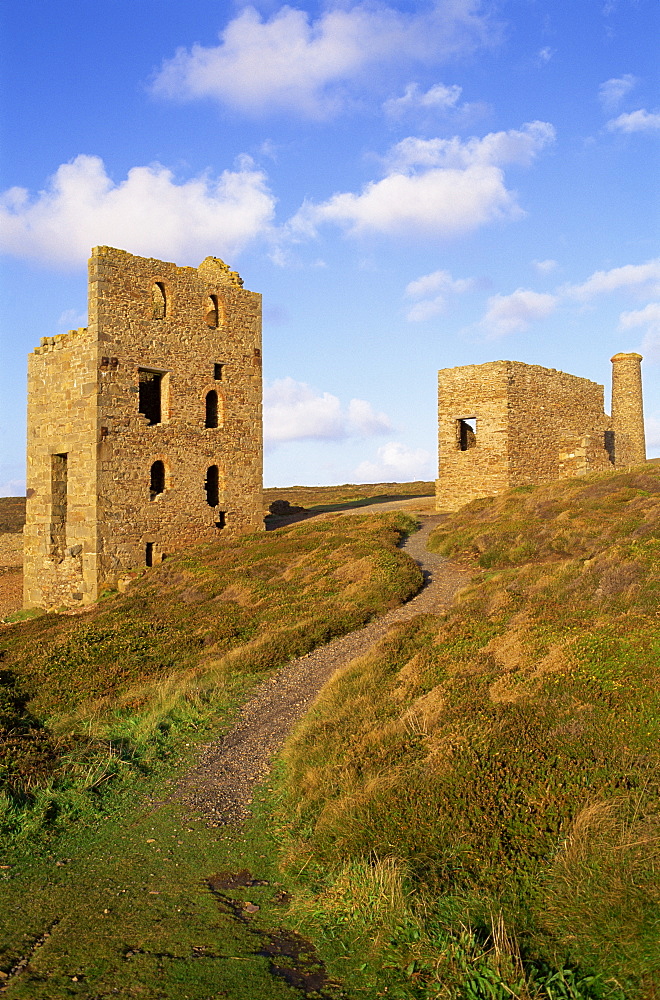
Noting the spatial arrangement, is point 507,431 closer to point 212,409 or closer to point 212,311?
point 212,409

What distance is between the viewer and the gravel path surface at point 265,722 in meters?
8.70

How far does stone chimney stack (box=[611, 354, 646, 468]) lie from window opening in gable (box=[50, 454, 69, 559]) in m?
27.4

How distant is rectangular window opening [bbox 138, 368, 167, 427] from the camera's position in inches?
1043

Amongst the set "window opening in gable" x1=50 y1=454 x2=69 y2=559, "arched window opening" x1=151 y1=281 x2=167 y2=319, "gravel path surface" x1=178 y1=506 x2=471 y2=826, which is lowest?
"gravel path surface" x1=178 y1=506 x2=471 y2=826

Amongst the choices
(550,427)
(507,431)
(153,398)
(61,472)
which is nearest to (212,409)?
(153,398)

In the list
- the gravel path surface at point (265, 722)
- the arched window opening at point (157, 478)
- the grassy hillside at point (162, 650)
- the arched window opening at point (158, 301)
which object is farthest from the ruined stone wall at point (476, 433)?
the gravel path surface at point (265, 722)

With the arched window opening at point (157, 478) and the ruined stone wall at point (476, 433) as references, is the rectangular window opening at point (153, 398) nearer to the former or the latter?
the arched window opening at point (157, 478)

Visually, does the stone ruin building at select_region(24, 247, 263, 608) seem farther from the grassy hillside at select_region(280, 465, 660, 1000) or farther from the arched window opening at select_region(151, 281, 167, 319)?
the grassy hillside at select_region(280, 465, 660, 1000)

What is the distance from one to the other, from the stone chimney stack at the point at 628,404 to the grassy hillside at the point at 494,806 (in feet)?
90.3

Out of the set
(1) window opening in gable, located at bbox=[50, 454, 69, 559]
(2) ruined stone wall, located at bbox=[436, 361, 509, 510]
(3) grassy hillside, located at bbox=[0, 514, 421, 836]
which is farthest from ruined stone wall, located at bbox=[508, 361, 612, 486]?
(1) window opening in gable, located at bbox=[50, 454, 69, 559]

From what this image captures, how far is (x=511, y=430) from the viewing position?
3008cm

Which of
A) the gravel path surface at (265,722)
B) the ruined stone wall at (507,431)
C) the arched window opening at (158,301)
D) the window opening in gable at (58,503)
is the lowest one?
the gravel path surface at (265,722)

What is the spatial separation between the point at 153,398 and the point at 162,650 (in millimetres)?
14788

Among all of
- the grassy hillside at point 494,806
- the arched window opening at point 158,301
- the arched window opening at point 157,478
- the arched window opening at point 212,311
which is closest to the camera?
the grassy hillside at point 494,806
